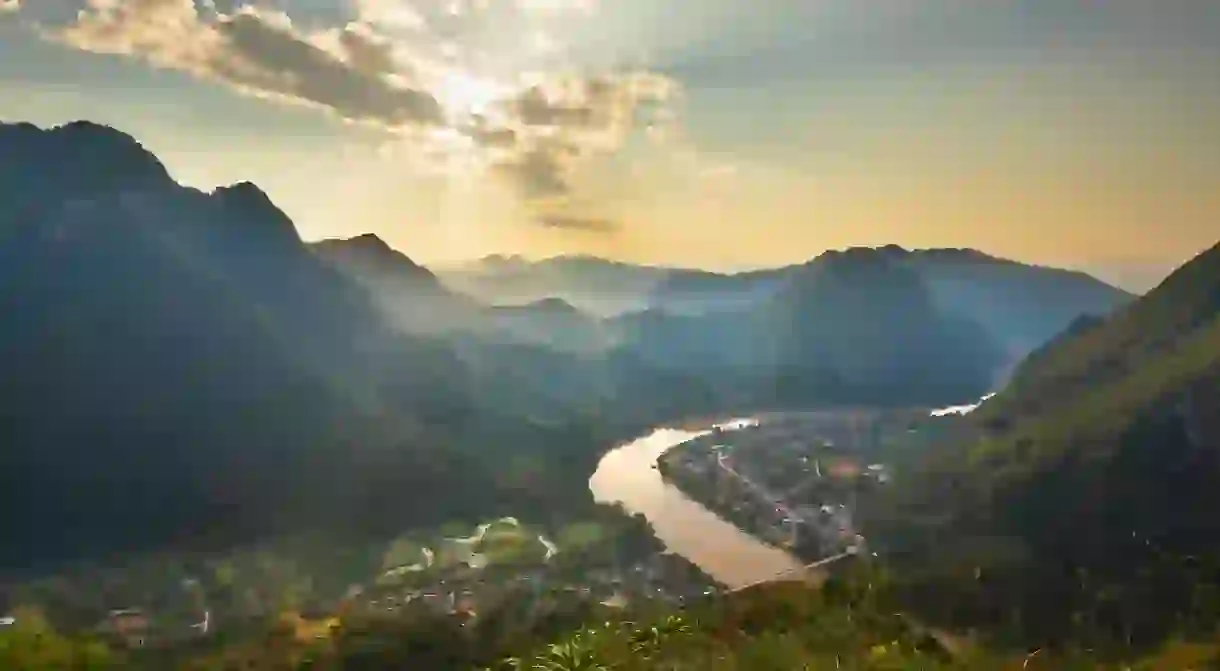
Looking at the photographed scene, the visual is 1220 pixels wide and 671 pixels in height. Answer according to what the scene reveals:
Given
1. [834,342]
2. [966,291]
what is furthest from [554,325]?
[966,291]

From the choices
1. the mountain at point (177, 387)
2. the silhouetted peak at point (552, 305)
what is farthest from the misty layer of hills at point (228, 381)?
the silhouetted peak at point (552, 305)

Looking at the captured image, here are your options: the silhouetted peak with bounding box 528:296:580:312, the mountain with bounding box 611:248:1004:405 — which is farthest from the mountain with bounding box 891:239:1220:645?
the silhouetted peak with bounding box 528:296:580:312

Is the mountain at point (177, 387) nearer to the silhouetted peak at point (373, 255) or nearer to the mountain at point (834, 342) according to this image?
the silhouetted peak at point (373, 255)

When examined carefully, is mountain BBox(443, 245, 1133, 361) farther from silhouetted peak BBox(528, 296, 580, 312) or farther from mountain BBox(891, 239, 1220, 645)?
mountain BBox(891, 239, 1220, 645)

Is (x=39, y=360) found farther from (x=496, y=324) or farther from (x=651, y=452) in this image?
(x=496, y=324)

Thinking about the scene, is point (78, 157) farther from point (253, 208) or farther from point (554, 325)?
point (554, 325)

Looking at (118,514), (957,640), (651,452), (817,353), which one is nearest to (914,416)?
(817,353)
